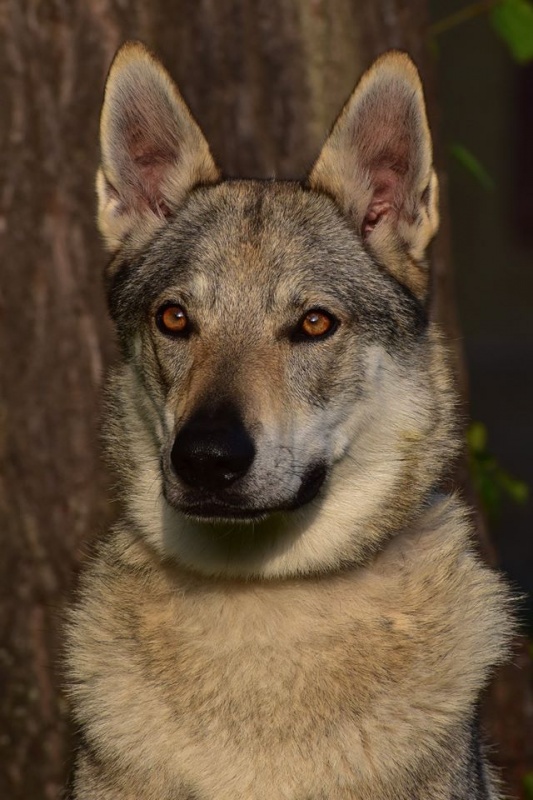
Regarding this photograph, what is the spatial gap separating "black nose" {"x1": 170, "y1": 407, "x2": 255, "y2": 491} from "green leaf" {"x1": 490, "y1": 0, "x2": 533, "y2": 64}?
265cm

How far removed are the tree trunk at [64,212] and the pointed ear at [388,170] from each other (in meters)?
1.50

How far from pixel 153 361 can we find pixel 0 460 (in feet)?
5.59

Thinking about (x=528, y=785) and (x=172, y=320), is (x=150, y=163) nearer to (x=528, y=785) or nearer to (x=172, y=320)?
(x=172, y=320)

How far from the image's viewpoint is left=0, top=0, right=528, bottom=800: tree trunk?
563 centimetres

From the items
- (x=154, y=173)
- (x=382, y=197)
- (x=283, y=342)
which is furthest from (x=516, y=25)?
(x=283, y=342)

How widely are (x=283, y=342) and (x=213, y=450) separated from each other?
1.84ft

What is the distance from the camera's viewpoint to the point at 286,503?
380cm

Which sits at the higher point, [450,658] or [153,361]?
[153,361]

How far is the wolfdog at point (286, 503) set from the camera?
3.79 meters

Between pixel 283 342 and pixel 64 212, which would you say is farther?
pixel 64 212

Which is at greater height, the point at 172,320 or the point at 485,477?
the point at 172,320

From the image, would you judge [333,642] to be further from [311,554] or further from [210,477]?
[210,477]

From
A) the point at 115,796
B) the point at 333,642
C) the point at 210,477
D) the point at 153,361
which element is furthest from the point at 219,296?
the point at 115,796

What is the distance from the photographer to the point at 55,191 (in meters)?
5.68
